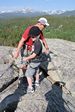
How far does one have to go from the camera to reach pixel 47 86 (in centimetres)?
1150

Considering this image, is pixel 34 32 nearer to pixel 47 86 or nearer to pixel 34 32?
pixel 34 32

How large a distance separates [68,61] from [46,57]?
0.88m

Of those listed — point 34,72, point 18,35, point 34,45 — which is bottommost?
point 18,35

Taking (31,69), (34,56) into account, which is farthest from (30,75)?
(34,56)

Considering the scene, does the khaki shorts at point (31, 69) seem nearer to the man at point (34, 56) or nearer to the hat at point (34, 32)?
the man at point (34, 56)

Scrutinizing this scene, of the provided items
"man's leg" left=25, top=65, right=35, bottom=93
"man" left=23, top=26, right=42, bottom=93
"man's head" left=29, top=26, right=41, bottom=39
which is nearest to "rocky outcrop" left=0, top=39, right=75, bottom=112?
"man's leg" left=25, top=65, right=35, bottom=93

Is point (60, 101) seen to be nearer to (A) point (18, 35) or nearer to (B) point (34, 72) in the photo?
(B) point (34, 72)

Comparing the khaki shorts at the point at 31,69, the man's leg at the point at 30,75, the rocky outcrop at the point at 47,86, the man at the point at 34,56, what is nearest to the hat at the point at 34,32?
the man at the point at 34,56

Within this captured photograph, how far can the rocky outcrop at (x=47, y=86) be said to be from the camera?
10055 mm

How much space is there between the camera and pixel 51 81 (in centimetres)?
1212

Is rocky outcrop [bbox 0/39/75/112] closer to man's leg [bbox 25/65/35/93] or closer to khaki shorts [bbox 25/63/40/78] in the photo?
man's leg [bbox 25/65/35/93]

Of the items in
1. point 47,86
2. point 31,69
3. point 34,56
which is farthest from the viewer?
point 47,86

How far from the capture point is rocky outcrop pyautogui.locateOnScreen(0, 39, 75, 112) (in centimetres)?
1005

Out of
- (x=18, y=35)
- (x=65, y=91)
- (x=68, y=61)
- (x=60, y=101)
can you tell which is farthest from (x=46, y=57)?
(x=18, y=35)
